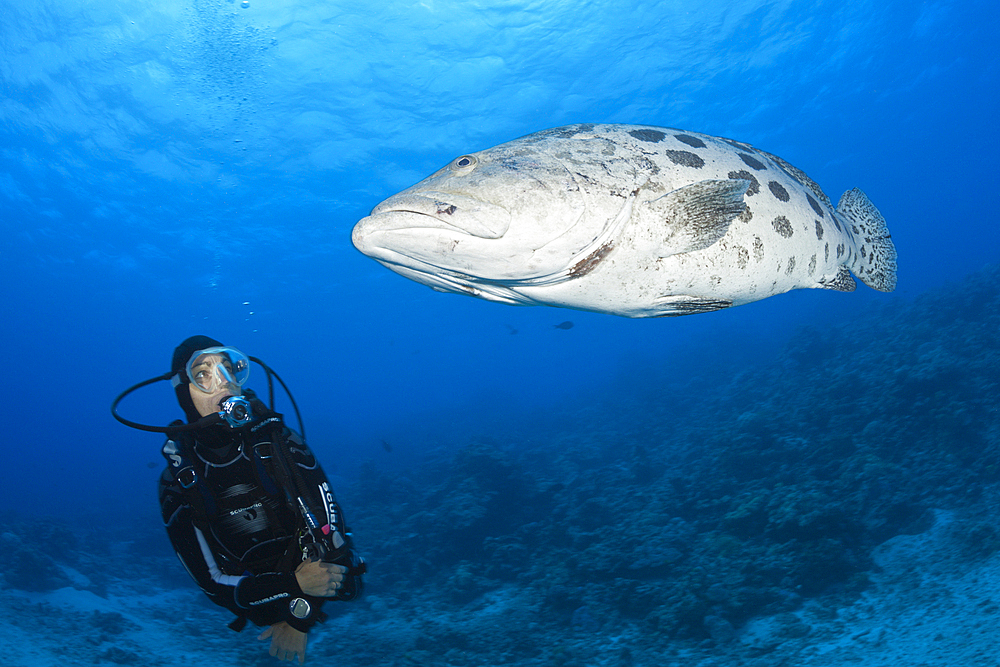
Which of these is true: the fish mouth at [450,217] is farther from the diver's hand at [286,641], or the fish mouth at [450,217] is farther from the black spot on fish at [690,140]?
the diver's hand at [286,641]

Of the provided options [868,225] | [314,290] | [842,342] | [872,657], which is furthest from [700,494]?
[314,290]

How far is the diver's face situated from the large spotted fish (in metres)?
1.77

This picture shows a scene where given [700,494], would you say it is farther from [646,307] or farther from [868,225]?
[646,307]

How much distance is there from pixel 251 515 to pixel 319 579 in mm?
691

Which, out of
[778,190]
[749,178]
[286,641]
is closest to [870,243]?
[778,190]

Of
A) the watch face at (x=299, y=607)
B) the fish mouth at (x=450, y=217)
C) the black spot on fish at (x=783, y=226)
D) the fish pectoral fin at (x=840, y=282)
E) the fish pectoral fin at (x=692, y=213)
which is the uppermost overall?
the fish pectoral fin at (x=840, y=282)

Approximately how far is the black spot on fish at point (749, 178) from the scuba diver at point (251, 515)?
338 cm

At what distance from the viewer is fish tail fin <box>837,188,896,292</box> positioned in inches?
143

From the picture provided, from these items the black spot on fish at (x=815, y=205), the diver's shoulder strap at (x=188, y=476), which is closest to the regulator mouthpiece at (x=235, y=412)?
the diver's shoulder strap at (x=188, y=476)

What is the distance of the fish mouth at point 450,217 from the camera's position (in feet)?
6.61

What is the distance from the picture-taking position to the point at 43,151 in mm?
20078

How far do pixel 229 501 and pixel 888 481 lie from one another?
10319mm

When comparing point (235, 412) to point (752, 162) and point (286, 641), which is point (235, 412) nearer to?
point (286, 641)

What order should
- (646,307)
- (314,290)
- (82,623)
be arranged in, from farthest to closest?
(314,290), (82,623), (646,307)
